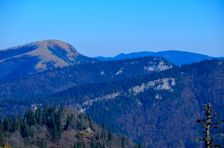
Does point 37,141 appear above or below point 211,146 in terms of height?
below

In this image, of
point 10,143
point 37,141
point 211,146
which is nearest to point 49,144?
point 37,141

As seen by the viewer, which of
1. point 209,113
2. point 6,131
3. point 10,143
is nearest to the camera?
point 209,113

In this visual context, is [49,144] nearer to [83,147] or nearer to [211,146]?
[83,147]

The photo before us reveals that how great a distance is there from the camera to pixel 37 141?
196 m

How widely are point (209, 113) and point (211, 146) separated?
2590 mm

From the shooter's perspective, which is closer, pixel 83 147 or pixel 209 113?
pixel 209 113

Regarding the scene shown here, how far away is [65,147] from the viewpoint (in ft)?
652

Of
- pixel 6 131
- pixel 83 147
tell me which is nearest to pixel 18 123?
pixel 6 131

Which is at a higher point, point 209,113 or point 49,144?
point 209,113

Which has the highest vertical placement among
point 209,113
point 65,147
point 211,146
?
point 209,113

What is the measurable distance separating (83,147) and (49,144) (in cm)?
1219

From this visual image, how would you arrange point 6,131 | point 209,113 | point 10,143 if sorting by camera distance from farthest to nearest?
point 6,131 < point 10,143 < point 209,113

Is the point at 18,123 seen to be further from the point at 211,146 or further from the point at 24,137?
the point at 211,146

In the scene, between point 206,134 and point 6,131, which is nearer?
point 206,134
